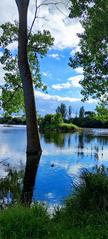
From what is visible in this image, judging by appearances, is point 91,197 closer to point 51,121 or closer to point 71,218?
point 71,218

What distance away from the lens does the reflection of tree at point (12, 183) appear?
1467cm

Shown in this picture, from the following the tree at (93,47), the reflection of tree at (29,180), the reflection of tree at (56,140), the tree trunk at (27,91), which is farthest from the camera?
the reflection of tree at (56,140)

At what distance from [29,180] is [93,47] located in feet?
31.5

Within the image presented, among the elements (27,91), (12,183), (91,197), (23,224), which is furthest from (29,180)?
(27,91)

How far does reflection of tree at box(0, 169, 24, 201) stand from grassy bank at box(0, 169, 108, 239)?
301 cm

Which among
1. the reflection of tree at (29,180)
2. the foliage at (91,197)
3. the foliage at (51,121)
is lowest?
the reflection of tree at (29,180)

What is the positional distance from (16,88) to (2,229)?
2835cm

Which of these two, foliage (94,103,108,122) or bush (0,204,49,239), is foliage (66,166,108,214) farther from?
foliage (94,103,108,122)

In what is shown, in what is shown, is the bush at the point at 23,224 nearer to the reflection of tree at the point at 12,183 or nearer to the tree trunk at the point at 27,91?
the reflection of tree at the point at 12,183

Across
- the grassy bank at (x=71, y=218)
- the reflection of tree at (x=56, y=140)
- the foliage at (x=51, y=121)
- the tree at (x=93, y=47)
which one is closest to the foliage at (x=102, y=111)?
the tree at (x=93, y=47)

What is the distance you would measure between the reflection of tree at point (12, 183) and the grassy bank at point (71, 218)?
3009mm

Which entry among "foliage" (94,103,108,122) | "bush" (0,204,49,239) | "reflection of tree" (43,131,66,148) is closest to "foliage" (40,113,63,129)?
"reflection of tree" (43,131,66,148)

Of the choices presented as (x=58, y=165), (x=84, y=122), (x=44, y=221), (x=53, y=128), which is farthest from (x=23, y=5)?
(x=84, y=122)

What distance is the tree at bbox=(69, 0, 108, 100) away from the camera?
70.9 ft
